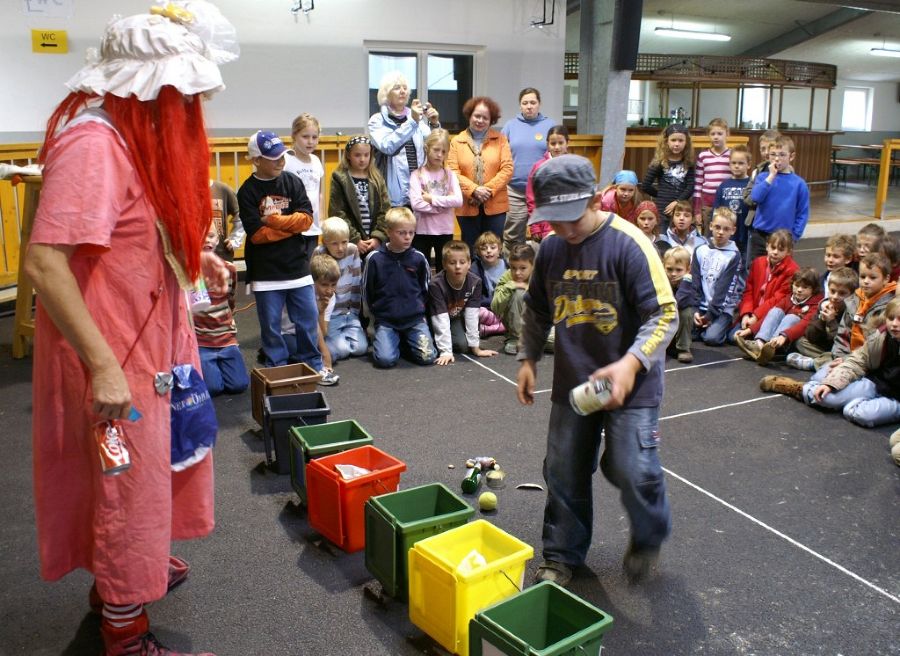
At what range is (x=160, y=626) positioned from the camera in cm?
264

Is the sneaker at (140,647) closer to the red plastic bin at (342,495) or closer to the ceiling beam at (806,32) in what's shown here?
the red plastic bin at (342,495)

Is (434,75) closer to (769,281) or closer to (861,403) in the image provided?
(769,281)

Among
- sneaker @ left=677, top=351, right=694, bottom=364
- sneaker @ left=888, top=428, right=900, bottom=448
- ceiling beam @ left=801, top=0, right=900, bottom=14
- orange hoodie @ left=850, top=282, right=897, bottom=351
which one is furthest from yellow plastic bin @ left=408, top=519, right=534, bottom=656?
ceiling beam @ left=801, top=0, right=900, bottom=14

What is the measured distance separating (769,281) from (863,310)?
1093 mm

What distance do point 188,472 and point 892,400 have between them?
3742 millimetres

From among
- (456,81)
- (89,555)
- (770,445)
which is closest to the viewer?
(89,555)

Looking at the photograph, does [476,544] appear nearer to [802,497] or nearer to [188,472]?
[188,472]

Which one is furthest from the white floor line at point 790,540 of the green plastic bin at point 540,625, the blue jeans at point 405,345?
the blue jeans at point 405,345

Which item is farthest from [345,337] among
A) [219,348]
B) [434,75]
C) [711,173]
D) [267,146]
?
[434,75]

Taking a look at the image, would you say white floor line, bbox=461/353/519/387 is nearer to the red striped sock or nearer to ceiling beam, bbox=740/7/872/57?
the red striped sock

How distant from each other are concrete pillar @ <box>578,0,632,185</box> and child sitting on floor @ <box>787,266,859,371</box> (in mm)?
4441

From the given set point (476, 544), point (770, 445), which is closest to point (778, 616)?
point (476, 544)

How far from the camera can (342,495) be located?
298 cm

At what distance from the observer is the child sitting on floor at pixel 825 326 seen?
5.27 meters
